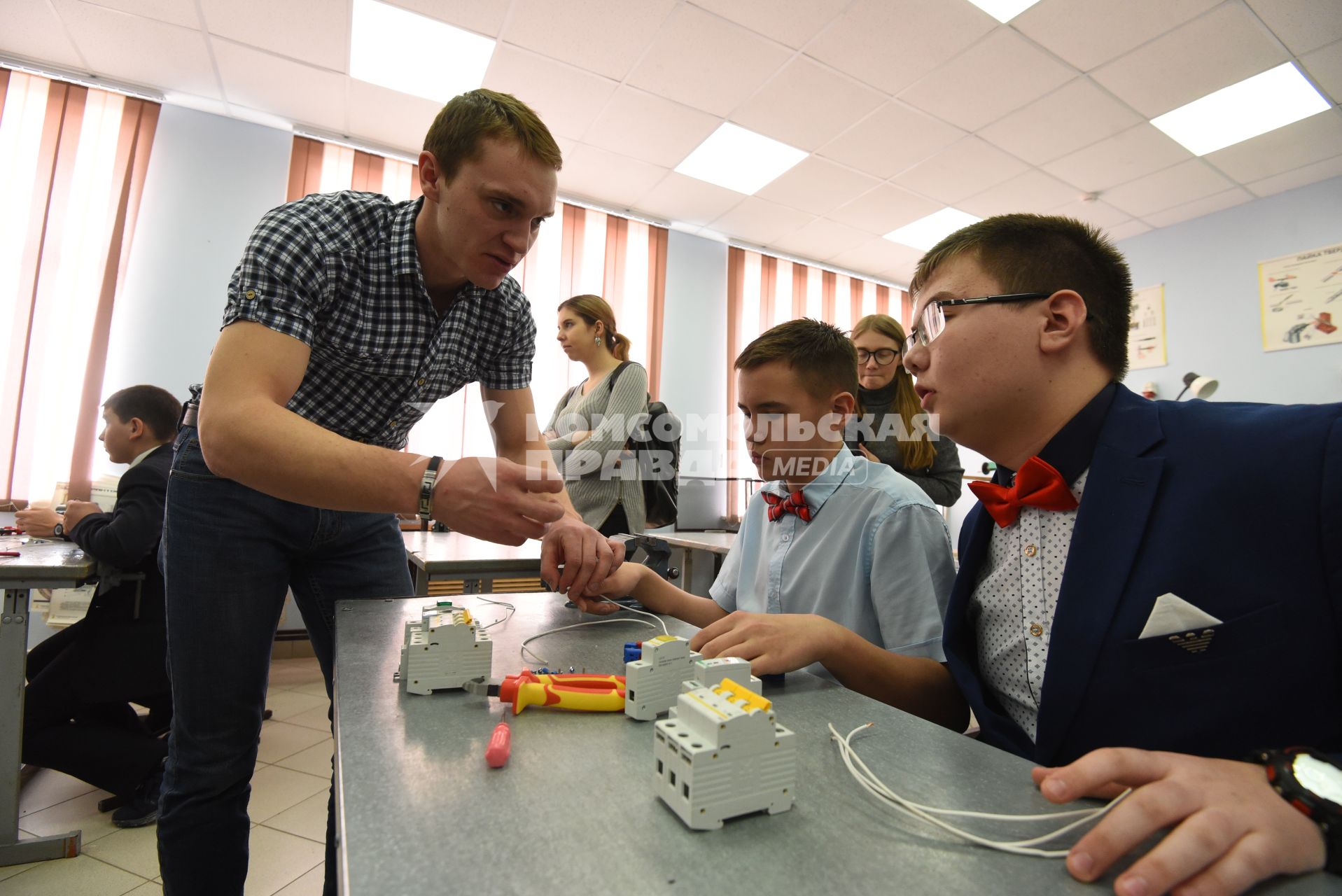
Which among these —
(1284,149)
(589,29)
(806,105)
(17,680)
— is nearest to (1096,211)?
(1284,149)

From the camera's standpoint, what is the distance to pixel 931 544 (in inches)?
45.3

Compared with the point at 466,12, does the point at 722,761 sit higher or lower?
lower

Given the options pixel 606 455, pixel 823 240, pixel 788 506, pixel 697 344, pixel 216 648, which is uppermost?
pixel 823 240

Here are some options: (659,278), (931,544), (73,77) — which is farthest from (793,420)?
(73,77)

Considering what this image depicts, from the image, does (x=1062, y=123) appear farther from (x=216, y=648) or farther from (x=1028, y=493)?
(x=216, y=648)

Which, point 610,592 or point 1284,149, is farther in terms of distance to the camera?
point 1284,149

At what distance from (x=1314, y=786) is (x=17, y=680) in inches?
110

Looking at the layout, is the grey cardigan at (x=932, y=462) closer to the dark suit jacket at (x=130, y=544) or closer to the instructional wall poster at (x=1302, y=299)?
the dark suit jacket at (x=130, y=544)

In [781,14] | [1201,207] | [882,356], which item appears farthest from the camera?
[1201,207]

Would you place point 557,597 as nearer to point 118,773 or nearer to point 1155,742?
point 1155,742

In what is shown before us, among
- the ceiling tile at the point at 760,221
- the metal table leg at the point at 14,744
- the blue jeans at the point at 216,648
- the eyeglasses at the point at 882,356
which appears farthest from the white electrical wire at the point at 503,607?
the ceiling tile at the point at 760,221

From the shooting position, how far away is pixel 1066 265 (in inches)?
37.7

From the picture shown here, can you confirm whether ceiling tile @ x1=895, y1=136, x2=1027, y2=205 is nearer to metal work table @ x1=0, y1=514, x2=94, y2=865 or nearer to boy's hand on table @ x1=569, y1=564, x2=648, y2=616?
boy's hand on table @ x1=569, y1=564, x2=648, y2=616

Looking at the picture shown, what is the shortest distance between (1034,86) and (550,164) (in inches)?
128
